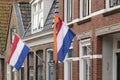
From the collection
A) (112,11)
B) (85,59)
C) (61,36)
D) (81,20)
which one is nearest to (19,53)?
(85,59)

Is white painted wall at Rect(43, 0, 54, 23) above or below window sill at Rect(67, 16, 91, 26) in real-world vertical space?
above

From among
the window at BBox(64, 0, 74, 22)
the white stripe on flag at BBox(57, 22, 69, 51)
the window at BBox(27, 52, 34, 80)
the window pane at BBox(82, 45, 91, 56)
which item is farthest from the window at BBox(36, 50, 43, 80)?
the white stripe on flag at BBox(57, 22, 69, 51)

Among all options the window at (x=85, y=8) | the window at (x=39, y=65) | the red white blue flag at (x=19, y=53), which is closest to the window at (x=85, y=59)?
the window at (x=85, y=8)

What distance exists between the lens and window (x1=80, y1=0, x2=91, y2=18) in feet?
62.0

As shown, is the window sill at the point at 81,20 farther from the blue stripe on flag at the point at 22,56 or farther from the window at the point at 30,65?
the window at the point at 30,65

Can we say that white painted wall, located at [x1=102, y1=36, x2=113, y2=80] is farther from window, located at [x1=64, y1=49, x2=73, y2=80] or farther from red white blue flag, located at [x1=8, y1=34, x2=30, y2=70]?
red white blue flag, located at [x1=8, y1=34, x2=30, y2=70]

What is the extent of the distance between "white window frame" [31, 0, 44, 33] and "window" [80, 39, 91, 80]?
21.8ft

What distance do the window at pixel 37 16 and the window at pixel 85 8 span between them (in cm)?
635

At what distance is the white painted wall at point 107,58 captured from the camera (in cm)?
1756

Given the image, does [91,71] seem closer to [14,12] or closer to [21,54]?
[21,54]

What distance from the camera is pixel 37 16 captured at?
88.9 ft

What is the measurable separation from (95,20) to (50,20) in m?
7.28

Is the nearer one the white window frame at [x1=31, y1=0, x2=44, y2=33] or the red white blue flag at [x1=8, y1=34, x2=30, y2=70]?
the red white blue flag at [x1=8, y1=34, x2=30, y2=70]

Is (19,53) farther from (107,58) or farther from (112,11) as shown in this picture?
(112,11)
